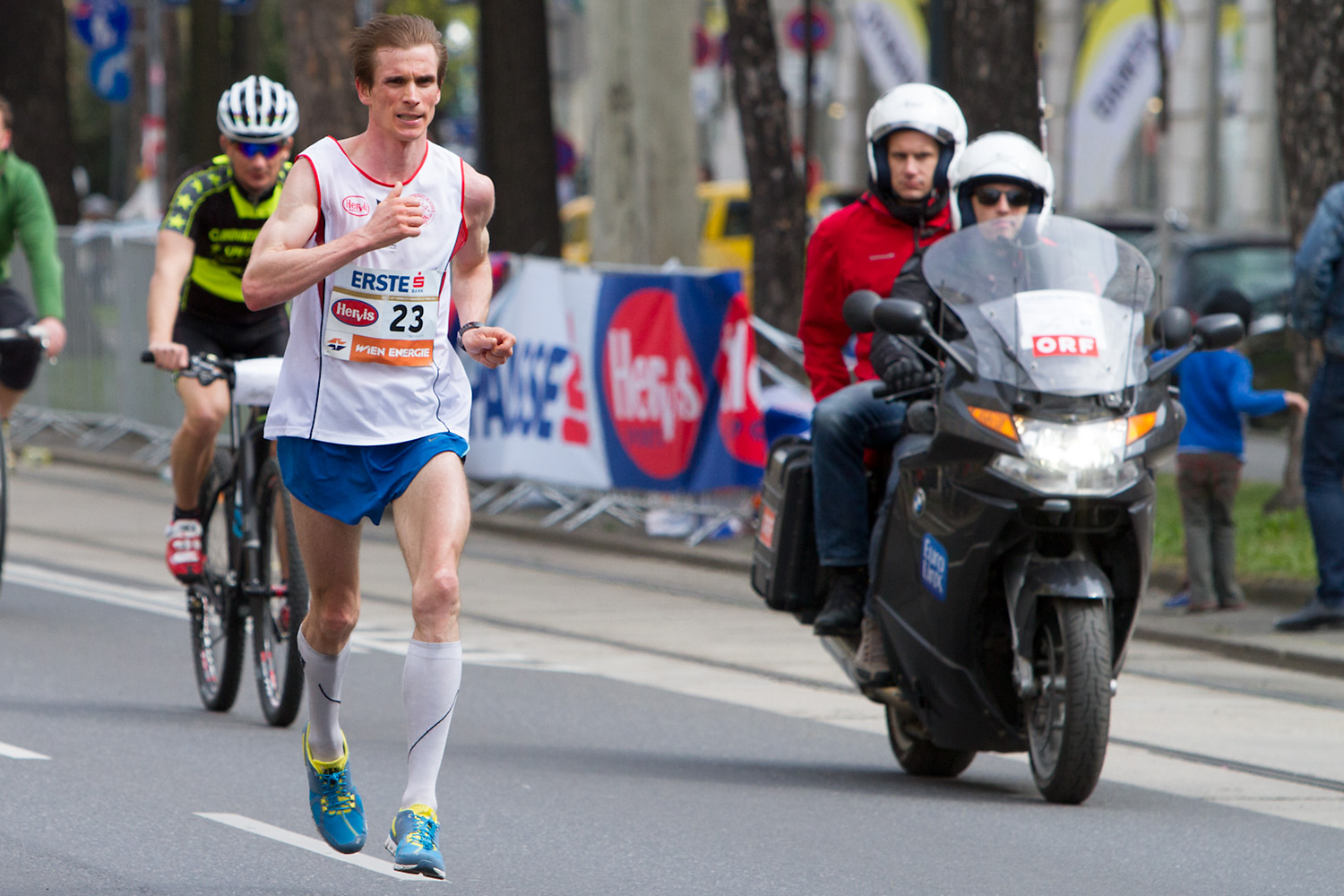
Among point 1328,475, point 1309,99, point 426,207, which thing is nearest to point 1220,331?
point 426,207

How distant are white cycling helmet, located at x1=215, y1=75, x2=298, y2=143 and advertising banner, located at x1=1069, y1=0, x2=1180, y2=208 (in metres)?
10.7

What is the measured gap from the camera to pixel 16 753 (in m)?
7.12

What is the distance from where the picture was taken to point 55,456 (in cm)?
1875

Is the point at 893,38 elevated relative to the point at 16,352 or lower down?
elevated

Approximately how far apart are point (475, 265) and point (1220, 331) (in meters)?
2.24

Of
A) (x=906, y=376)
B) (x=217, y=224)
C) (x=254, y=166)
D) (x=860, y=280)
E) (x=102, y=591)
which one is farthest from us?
(x=102, y=591)

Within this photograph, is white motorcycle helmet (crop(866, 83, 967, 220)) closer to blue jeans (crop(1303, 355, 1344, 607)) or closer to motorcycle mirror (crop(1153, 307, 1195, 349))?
motorcycle mirror (crop(1153, 307, 1195, 349))

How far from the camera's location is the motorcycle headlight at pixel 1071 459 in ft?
20.5

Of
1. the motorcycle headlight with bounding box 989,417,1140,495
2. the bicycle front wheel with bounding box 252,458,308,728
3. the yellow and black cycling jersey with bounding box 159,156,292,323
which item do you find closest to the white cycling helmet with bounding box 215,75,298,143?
the yellow and black cycling jersey with bounding box 159,156,292,323

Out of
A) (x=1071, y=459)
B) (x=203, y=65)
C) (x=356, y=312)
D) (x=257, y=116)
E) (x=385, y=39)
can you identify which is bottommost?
(x=1071, y=459)

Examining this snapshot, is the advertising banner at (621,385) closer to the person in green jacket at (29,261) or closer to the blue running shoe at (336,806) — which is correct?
the person in green jacket at (29,261)

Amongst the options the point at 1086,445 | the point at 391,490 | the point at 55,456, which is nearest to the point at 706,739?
the point at 1086,445

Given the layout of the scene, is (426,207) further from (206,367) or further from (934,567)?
(206,367)

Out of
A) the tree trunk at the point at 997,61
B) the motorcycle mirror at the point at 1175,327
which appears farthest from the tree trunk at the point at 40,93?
the motorcycle mirror at the point at 1175,327
